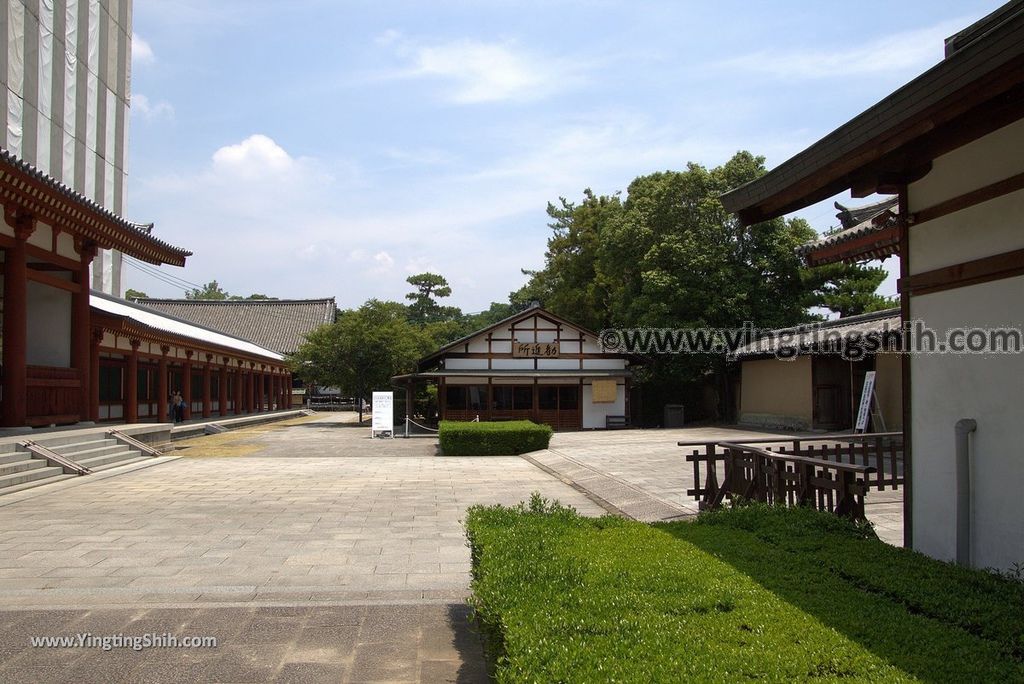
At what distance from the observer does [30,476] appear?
39.2ft

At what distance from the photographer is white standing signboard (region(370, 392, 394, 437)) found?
945 inches

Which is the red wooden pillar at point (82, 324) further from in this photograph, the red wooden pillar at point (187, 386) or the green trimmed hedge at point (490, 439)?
the red wooden pillar at point (187, 386)

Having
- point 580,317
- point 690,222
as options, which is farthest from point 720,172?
point 580,317

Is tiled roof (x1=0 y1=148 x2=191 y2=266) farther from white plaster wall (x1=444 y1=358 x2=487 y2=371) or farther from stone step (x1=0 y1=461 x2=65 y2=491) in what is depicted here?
white plaster wall (x1=444 y1=358 x2=487 y2=371)

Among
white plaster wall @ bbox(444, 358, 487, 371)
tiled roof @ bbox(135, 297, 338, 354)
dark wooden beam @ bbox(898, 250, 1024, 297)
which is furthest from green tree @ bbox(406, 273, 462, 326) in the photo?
dark wooden beam @ bbox(898, 250, 1024, 297)

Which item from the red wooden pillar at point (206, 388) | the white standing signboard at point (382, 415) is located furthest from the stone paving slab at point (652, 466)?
the red wooden pillar at point (206, 388)

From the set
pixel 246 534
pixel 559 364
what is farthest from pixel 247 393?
pixel 246 534

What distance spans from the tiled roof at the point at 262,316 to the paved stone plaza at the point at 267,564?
3650cm

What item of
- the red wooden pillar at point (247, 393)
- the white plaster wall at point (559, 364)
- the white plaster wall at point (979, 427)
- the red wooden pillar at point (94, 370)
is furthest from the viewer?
the red wooden pillar at point (247, 393)

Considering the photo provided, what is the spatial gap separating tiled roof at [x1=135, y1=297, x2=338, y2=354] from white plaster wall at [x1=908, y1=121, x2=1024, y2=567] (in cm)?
4730

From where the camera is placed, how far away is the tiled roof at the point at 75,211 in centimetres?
1220

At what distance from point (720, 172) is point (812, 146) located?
24680mm

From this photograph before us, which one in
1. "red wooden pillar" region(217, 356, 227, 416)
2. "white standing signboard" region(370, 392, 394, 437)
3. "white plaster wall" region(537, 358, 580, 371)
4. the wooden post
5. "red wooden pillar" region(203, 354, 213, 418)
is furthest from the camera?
the wooden post

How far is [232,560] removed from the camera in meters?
6.93
